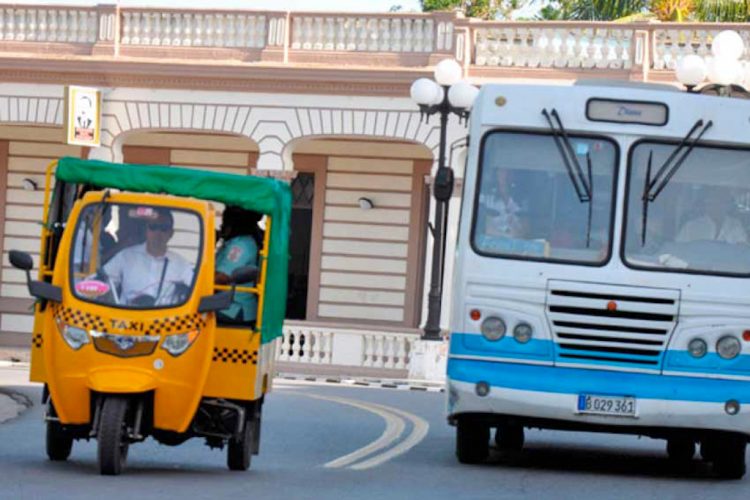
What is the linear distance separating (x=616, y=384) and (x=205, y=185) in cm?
337

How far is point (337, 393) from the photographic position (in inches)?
1118

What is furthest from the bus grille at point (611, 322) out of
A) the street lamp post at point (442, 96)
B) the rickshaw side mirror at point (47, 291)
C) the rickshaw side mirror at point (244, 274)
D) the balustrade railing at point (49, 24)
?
the balustrade railing at point (49, 24)

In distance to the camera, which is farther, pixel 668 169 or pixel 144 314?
pixel 668 169

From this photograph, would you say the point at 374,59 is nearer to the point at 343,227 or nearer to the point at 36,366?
the point at 343,227

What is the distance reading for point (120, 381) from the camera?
517 inches

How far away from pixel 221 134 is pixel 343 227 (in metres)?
2.94

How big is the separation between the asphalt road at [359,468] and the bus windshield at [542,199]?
1700mm

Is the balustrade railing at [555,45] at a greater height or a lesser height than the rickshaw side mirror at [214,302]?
greater

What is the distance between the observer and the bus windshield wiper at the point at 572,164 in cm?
1538

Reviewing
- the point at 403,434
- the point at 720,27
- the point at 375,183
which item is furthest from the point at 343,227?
the point at 403,434

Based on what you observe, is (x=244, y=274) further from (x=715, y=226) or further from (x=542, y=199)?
(x=715, y=226)

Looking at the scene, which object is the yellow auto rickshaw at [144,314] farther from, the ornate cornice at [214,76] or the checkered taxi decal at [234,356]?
the ornate cornice at [214,76]

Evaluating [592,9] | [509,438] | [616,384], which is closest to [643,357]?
[616,384]

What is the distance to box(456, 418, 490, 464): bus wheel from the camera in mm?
16047
